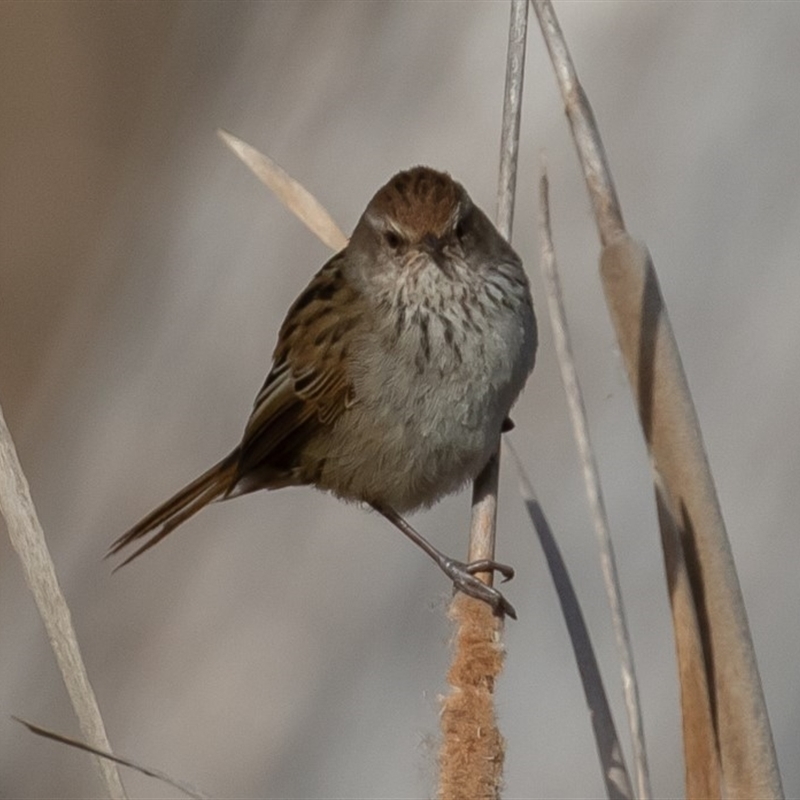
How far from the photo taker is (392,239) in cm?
198

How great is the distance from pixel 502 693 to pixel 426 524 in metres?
0.36

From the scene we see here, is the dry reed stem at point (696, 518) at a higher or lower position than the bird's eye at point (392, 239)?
lower

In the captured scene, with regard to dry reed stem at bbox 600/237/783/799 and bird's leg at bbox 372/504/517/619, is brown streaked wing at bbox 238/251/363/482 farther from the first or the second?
dry reed stem at bbox 600/237/783/799

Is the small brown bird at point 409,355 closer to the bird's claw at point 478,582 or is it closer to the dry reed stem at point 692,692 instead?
the bird's claw at point 478,582

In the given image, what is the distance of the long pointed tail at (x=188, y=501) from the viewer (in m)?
2.17

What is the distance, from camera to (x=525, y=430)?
278 centimetres

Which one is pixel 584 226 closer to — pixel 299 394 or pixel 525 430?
pixel 525 430

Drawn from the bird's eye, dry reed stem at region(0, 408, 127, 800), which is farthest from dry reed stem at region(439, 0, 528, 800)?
the bird's eye

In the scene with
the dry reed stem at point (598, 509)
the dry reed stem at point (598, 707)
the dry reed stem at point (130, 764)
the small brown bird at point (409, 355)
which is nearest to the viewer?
the dry reed stem at point (130, 764)

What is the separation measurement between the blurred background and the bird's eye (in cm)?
60

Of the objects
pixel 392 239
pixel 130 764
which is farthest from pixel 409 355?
pixel 130 764

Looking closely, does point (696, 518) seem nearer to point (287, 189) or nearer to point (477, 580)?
point (477, 580)

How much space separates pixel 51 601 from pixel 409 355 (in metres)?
0.77

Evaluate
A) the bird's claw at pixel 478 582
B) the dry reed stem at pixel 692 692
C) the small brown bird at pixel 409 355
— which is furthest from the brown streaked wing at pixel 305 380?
the dry reed stem at pixel 692 692
